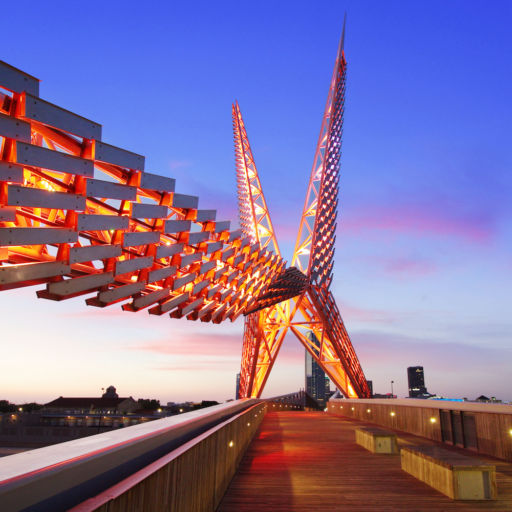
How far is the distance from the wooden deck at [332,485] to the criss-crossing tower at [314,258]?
27869mm

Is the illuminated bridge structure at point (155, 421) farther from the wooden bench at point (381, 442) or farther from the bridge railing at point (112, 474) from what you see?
the wooden bench at point (381, 442)

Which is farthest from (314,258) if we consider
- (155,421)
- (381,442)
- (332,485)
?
(155,421)

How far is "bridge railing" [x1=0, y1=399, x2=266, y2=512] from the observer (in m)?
2.07

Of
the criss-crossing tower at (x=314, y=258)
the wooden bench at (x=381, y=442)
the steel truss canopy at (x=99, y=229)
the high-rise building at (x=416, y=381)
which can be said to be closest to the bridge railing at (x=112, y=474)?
the steel truss canopy at (x=99, y=229)

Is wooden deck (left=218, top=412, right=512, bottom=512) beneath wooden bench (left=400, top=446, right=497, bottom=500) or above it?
beneath

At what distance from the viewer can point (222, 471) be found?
6172mm

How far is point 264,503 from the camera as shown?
5.97 metres

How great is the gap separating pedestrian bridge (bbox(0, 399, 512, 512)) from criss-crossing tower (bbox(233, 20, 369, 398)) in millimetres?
25381

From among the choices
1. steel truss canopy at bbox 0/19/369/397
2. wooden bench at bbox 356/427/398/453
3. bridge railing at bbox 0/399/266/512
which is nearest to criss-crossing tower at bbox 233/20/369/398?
steel truss canopy at bbox 0/19/369/397

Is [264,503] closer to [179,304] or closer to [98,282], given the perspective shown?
[98,282]

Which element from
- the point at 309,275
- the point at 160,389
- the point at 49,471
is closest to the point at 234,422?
the point at 49,471

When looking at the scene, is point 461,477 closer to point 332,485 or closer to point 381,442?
point 332,485

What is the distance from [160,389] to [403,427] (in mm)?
142928

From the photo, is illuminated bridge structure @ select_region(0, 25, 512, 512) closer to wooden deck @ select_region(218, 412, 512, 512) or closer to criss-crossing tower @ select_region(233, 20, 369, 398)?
wooden deck @ select_region(218, 412, 512, 512)
